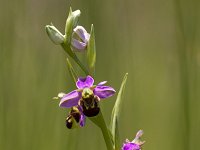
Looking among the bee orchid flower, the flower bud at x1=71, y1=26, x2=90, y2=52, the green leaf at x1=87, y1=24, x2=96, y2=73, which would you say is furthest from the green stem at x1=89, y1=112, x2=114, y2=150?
the flower bud at x1=71, y1=26, x2=90, y2=52

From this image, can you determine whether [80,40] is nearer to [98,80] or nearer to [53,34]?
[53,34]

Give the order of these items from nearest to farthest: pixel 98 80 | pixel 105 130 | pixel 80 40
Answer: pixel 105 130 → pixel 80 40 → pixel 98 80

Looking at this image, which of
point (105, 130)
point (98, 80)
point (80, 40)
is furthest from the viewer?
point (98, 80)

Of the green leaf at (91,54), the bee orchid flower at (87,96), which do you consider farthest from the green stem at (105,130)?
the green leaf at (91,54)

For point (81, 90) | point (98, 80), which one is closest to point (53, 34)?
point (81, 90)

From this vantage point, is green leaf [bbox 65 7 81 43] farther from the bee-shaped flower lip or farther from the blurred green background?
the blurred green background

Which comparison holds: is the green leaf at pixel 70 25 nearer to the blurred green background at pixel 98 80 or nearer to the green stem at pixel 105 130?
the green stem at pixel 105 130
